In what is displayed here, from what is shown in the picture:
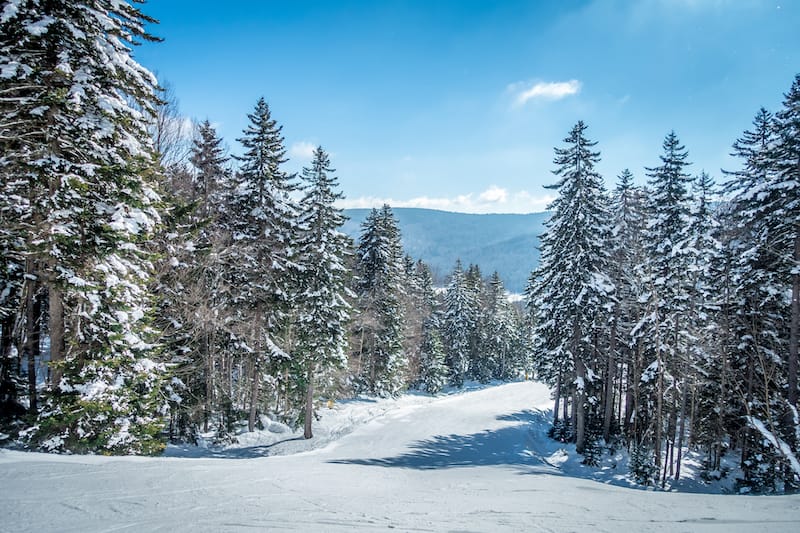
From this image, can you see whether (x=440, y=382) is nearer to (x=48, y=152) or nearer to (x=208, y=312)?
(x=208, y=312)

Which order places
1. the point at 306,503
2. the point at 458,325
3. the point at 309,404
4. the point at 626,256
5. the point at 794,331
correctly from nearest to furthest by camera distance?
the point at 306,503 → the point at 794,331 → the point at 309,404 → the point at 626,256 → the point at 458,325

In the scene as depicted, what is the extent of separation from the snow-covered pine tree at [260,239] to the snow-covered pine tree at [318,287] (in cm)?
119

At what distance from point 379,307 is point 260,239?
15.7 meters

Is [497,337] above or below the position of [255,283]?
below

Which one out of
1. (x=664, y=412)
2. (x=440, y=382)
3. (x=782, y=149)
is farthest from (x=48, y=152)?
(x=440, y=382)

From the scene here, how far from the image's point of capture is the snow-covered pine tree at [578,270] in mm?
20078

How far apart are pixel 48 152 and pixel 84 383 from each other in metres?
5.89

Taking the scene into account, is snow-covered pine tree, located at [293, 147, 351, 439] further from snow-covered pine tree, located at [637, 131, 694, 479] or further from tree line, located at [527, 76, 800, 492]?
snow-covered pine tree, located at [637, 131, 694, 479]

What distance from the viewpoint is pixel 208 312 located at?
605 inches

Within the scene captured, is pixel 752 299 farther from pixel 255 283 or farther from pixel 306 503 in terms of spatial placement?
pixel 255 283

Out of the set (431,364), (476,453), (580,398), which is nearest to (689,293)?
(580,398)

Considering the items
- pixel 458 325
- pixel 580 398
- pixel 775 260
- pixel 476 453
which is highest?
pixel 775 260

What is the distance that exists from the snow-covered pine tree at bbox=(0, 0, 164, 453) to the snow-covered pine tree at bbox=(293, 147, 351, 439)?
1050 cm

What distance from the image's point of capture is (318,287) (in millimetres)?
21656
